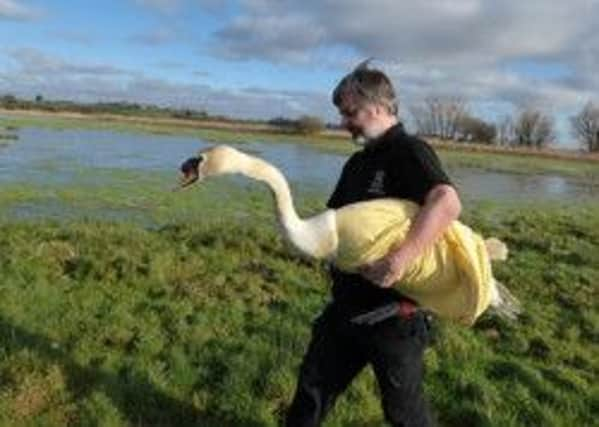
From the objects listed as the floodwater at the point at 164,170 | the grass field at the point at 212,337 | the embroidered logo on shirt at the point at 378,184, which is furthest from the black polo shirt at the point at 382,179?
the floodwater at the point at 164,170

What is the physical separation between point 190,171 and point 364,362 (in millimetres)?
1712

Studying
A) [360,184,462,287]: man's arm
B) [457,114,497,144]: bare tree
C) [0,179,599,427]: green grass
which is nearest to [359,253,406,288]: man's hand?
[360,184,462,287]: man's arm

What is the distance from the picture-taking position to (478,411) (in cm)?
760

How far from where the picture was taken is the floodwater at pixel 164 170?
31453 mm

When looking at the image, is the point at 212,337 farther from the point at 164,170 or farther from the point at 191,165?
the point at 164,170

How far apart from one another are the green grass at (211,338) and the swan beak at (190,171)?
1016mm

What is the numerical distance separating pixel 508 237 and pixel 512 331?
8.13 meters

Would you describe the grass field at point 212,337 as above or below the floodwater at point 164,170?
above

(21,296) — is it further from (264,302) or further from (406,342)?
(406,342)

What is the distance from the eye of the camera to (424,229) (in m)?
4.91

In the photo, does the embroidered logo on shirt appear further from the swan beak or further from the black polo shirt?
the swan beak

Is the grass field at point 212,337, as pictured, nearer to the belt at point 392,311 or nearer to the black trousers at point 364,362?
the black trousers at point 364,362

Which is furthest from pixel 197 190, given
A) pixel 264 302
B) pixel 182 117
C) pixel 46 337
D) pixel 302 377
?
pixel 182 117

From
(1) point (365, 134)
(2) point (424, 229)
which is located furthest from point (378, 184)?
(2) point (424, 229)
